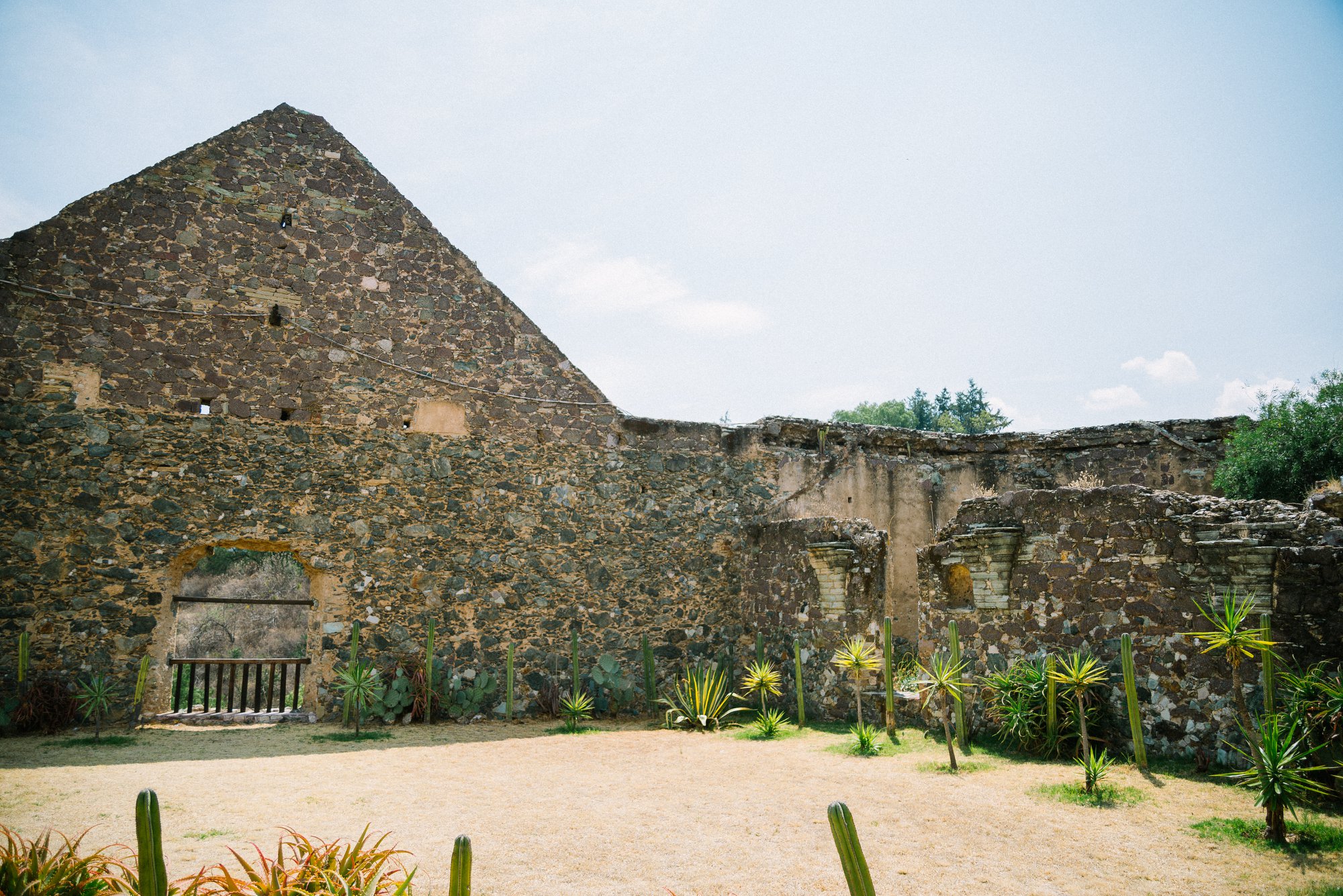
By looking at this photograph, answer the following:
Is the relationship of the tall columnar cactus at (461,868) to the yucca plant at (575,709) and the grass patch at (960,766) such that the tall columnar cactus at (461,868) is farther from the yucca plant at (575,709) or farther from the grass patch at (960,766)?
the yucca plant at (575,709)

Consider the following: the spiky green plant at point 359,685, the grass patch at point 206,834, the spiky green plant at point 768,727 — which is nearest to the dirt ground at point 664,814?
the grass patch at point 206,834

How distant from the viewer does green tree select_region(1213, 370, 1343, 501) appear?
11961 millimetres

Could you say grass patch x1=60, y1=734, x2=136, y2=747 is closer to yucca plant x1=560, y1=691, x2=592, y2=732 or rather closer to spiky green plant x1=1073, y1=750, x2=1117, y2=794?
yucca plant x1=560, y1=691, x2=592, y2=732

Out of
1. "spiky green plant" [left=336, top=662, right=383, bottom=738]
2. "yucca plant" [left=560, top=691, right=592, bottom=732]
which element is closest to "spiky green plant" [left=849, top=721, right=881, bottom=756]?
"yucca plant" [left=560, top=691, right=592, bottom=732]

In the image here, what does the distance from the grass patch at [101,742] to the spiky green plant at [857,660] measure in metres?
7.67

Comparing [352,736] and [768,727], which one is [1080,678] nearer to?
[768,727]

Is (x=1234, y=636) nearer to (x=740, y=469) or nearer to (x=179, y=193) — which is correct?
(x=740, y=469)

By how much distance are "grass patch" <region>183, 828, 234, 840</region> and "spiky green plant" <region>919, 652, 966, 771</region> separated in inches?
221

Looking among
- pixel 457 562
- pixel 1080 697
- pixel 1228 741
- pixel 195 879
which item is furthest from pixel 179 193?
pixel 1228 741

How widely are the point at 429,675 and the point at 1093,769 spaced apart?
306 inches

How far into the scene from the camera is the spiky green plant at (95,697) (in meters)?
9.09

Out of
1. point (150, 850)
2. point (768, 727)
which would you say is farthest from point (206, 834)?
point (768, 727)

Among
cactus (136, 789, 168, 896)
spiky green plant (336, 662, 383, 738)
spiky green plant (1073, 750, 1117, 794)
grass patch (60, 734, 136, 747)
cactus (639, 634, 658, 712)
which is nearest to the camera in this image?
cactus (136, 789, 168, 896)

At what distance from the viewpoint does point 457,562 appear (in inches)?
439
